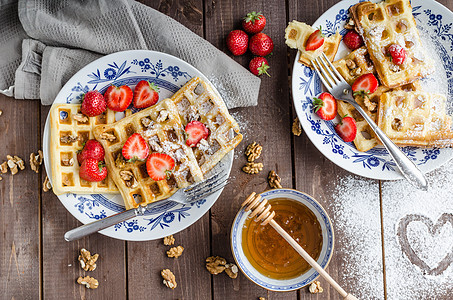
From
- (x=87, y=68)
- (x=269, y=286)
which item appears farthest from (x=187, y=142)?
(x=269, y=286)

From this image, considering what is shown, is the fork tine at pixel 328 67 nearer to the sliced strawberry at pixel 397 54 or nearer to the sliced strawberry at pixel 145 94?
the sliced strawberry at pixel 397 54

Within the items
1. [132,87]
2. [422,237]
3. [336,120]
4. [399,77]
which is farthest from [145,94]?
[422,237]

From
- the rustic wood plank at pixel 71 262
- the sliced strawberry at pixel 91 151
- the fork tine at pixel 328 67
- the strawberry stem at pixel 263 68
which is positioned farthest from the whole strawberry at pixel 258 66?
the rustic wood plank at pixel 71 262

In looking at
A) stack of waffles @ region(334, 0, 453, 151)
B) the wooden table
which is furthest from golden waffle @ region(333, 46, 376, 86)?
the wooden table

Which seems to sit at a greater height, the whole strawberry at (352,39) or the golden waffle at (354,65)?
the whole strawberry at (352,39)

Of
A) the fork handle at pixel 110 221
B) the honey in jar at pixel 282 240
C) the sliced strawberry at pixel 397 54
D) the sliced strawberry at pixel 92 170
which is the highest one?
the sliced strawberry at pixel 397 54

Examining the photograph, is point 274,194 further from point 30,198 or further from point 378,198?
point 30,198

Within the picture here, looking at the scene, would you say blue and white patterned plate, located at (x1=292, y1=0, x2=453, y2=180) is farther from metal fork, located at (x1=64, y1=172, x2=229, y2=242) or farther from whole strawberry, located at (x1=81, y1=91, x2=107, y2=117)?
whole strawberry, located at (x1=81, y1=91, x2=107, y2=117)
